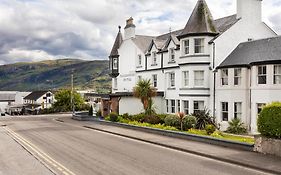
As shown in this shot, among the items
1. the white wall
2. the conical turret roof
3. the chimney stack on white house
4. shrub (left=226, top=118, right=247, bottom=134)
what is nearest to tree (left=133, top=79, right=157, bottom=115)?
the white wall

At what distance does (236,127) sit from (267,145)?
12933 millimetres

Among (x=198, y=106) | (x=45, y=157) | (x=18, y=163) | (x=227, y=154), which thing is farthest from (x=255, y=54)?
(x=18, y=163)

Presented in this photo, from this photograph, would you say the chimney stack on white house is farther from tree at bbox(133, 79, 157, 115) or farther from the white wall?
the white wall

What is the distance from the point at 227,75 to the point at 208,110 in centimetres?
394

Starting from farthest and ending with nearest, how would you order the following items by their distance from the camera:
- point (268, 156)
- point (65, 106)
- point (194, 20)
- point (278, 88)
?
point (65, 106) → point (194, 20) → point (278, 88) → point (268, 156)

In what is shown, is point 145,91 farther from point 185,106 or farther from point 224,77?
point 224,77

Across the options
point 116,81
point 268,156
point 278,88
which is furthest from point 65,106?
point 268,156

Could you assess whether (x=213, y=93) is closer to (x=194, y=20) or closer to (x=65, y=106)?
(x=194, y=20)

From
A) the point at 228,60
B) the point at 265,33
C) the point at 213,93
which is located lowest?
the point at 213,93

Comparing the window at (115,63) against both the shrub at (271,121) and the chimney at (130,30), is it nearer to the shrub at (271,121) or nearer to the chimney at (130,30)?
the chimney at (130,30)

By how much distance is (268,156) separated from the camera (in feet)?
52.7

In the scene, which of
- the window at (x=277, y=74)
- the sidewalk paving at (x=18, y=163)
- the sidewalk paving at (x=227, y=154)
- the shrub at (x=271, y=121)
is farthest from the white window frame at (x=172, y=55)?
the sidewalk paving at (x=18, y=163)

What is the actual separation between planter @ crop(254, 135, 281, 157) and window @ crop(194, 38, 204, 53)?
58.6ft

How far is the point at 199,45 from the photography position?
3412 centimetres
